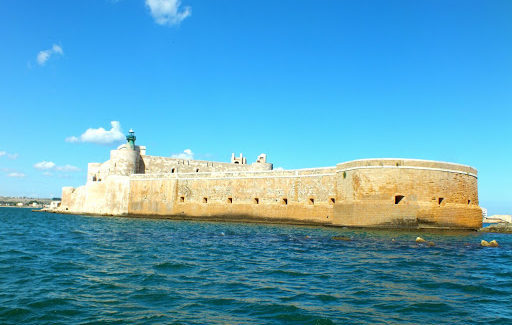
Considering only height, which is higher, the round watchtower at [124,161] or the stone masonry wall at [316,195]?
the round watchtower at [124,161]

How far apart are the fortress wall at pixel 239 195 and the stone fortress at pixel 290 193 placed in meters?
0.06

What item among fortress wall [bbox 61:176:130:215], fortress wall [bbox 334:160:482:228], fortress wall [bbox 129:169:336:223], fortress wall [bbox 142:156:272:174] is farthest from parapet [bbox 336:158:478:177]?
fortress wall [bbox 61:176:130:215]

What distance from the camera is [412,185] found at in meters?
20.3

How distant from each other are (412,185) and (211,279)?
15324 millimetres

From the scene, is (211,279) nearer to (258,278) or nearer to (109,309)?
(258,278)

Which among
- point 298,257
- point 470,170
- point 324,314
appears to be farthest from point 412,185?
point 324,314

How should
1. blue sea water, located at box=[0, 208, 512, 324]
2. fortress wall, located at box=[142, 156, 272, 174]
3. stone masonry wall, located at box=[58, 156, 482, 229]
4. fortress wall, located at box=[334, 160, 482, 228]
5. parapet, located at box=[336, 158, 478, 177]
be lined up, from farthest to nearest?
fortress wall, located at box=[142, 156, 272, 174], parapet, located at box=[336, 158, 478, 177], stone masonry wall, located at box=[58, 156, 482, 229], fortress wall, located at box=[334, 160, 482, 228], blue sea water, located at box=[0, 208, 512, 324]

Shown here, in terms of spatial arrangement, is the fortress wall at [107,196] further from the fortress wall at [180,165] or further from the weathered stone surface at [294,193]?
the fortress wall at [180,165]

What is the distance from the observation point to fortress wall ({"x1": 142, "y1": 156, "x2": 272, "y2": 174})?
38.7 metres

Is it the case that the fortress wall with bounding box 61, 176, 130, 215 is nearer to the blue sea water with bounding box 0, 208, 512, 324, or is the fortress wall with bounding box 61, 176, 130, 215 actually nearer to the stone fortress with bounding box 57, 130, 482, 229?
the stone fortress with bounding box 57, 130, 482, 229

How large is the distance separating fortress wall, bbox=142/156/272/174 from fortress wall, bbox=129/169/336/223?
422 cm

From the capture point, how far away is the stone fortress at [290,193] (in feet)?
66.8

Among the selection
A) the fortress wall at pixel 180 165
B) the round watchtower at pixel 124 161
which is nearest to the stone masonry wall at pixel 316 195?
the round watchtower at pixel 124 161

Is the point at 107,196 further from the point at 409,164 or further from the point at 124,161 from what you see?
the point at 409,164
